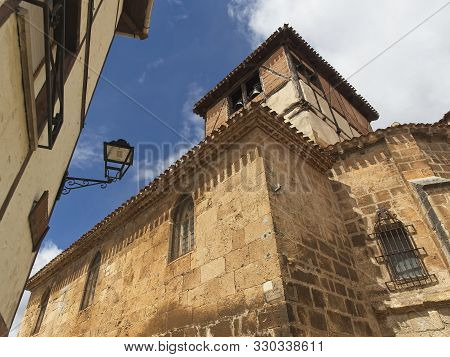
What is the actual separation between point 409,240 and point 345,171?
199 cm

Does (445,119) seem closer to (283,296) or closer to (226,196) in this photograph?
(226,196)

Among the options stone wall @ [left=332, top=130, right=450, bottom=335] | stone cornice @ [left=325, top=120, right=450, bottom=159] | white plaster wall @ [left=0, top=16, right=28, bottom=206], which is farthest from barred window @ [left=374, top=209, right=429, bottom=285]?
white plaster wall @ [left=0, top=16, right=28, bottom=206]

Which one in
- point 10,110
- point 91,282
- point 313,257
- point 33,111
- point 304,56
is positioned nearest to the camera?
point 10,110

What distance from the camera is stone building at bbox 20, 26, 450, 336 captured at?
4.46 m

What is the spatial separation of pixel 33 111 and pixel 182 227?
4.09m

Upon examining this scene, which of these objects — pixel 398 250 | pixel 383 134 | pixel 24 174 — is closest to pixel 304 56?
pixel 383 134

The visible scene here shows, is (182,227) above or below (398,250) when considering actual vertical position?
above

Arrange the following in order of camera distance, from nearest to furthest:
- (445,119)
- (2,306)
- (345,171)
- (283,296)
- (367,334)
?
(2,306) < (283,296) < (367,334) < (345,171) < (445,119)

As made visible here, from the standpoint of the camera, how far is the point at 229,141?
20.0ft

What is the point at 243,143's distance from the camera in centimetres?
586

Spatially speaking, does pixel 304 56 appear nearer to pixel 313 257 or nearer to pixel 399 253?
pixel 399 253

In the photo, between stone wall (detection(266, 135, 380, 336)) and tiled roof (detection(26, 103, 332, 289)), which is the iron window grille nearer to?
stone wall (detection(266, 135, 380, 336))

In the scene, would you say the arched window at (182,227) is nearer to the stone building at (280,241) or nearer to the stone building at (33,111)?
the stone building at (280,241)

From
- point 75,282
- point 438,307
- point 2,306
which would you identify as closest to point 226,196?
point 2,306
